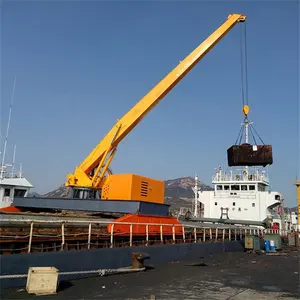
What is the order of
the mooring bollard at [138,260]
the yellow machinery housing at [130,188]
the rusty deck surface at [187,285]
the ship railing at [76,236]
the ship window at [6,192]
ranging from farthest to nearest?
the ship window at [6,192]
the yellow machinery housing at [130,188]
the mooring bollard at [138,260]
the ship railing at [76,236]
the rusty deck surface at [187,285]

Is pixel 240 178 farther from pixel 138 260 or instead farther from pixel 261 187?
pixel 138 260

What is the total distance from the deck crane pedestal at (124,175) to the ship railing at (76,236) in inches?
37.4

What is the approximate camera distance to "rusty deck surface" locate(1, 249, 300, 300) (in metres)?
8.60

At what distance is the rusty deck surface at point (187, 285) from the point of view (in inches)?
339

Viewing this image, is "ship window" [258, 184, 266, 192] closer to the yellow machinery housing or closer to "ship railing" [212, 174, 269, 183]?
"ship railing" [212, 174, 269, 183]

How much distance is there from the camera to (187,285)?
10.2m

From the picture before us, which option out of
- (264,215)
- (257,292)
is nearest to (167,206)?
(257,292)

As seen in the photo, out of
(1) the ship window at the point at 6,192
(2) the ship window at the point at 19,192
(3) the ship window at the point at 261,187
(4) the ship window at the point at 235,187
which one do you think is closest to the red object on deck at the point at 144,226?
(2) the ship window at the point at 19,192

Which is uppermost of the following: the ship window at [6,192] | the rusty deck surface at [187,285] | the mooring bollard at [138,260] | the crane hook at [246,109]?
the crane hook at [246,109]

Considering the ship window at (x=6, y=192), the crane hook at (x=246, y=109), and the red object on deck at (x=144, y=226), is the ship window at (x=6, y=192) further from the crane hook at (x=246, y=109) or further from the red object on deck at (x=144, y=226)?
the crane hook at (x=246, y=109)

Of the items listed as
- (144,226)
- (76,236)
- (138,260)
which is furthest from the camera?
(144,226)

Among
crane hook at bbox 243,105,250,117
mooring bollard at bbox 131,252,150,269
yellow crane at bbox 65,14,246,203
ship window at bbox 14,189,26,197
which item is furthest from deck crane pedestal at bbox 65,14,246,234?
ship window at bbox 14,189,26,197

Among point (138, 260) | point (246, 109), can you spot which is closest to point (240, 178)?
point (246, 109)

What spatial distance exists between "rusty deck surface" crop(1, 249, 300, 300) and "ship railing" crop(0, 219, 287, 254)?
53.5 inches
